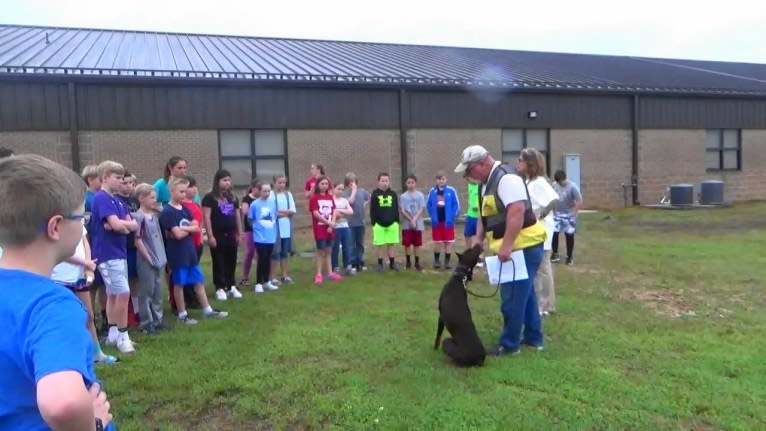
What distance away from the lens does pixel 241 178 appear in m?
18.3

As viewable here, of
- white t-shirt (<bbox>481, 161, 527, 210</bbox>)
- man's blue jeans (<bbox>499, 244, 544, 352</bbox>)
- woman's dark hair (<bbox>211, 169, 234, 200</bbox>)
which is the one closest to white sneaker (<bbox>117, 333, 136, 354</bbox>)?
woman's dark hair (<bbox>211, 169, 234, 200</bbox>)

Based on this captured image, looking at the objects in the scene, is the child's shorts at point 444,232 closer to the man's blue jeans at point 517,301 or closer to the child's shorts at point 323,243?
the child's shorts at point 323,243

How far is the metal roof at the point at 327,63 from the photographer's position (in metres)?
17.7

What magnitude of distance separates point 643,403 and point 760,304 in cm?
426

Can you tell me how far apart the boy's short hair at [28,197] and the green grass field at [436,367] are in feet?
9.52

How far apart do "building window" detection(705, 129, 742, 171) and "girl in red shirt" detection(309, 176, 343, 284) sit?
20.8 metres

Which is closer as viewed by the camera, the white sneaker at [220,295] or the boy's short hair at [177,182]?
the boy's short hair at [177,182]

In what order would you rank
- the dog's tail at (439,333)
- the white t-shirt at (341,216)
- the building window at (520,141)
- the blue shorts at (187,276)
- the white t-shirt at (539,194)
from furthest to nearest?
1. the building window at (520,141)
2. the white t-shirt at (341,216)
3. the blue shorts at (187,276)
4. the white t-shirt at (539,194)
5. the dog's tail at (439,333)

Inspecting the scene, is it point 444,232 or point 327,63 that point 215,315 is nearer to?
point 444,232

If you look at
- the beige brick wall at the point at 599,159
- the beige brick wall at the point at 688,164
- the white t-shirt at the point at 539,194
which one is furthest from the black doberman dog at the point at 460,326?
the beige brick wall at the point at 688,164

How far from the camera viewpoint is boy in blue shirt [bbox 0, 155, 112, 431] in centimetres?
157

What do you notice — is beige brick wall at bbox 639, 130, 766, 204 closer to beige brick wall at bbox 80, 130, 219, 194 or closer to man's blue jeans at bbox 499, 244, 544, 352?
beige brick wall at bbox 80, 130, 219, 194

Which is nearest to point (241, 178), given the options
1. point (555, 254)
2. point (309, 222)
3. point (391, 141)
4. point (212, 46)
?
point (309, 222)

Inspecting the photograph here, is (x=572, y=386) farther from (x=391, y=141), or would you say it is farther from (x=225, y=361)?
(x=391, y=141)
